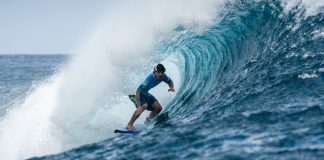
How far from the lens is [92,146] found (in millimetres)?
5254

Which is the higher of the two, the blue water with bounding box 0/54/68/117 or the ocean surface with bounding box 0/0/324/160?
the blue water with bounding box 0/54/68/117

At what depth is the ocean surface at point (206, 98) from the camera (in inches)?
181

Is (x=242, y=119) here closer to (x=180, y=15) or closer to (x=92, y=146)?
(x=92, y=146)

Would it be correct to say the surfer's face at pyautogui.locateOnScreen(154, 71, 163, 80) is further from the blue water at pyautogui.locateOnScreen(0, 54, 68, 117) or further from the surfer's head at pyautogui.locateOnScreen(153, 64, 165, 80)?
the blue water at pyautogui.locateOnScreen(0, 54, 68, 117)

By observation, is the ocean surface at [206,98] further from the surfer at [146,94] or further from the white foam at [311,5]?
the surfer at [146,94]

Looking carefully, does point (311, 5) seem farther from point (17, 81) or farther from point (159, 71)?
point (17, 81)

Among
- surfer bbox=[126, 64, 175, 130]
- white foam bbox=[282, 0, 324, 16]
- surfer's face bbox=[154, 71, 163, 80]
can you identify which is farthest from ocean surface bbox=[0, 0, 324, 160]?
surfer's face bbox=[154, 71, 163, 80]

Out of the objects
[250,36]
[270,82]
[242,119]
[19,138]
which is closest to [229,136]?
[242,119]

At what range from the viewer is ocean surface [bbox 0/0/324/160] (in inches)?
181

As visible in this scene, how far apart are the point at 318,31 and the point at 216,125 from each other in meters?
3.83

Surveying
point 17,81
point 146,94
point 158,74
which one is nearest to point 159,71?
point 158,74

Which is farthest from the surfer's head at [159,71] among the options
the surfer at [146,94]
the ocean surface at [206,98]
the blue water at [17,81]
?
the blue water at [17,81]

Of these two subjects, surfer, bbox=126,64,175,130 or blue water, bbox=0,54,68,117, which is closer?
surfer, bbox=126,64,175,130

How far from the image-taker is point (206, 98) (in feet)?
26.6
